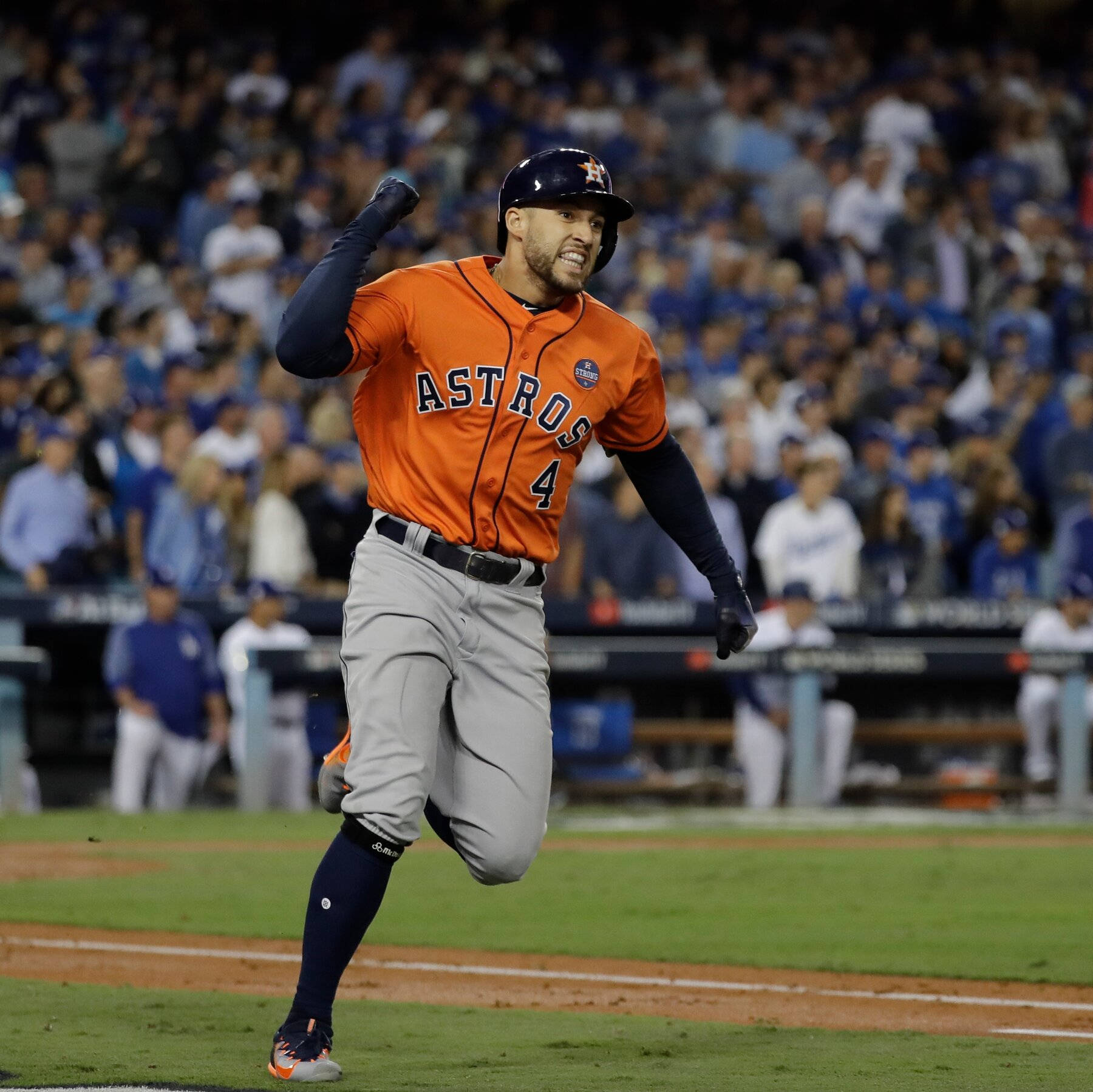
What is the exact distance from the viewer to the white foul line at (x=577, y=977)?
591 centimetres

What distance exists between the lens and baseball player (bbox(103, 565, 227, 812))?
39.7ft

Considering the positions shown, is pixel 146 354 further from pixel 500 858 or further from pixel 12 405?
pixel 500 858

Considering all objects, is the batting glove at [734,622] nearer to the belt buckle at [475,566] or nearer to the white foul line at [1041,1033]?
the belt buckle at [475,566]

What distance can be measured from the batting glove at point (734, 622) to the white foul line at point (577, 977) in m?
1.31

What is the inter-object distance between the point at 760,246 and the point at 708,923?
10662 millimetres

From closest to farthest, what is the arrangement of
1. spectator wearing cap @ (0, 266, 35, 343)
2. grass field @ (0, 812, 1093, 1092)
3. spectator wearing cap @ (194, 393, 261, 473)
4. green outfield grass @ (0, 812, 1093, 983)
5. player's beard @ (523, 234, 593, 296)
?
grass field @ (0, 812, 1093, 1092)
player's beard @ (523, 234, 593, 296)
green outfield grass @ (0, 812, 1093, 983)
spectator wearing cap @ (194, 393, 261, 473)
spectator wearing cap @ (0, 266, 35, 343)

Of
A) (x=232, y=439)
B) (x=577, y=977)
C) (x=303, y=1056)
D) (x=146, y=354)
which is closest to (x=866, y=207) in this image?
(x=146, y=354)

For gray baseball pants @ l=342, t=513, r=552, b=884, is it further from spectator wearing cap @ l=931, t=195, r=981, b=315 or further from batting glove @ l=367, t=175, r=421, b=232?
spectator wearing cap @ l=931, t=195, r=981, b=315

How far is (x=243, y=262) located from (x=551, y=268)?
1050cm

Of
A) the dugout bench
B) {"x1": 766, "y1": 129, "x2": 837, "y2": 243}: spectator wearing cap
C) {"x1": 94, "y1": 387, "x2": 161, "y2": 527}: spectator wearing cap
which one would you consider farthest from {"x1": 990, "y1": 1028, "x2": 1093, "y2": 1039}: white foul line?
{"x1": 766, "y1": 129, "x2": 837, "y2": 243}: spectator wearing cap

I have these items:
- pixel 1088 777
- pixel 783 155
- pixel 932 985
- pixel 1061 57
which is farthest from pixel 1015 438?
pixel 932 985

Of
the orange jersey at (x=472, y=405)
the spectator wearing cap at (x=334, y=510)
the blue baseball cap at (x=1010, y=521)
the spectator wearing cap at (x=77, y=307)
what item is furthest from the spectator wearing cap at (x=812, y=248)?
the orange jersey at (x=472, y=405)

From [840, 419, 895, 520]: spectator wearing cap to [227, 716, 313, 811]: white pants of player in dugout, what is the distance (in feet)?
13.6

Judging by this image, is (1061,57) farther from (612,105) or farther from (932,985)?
(932,985)
